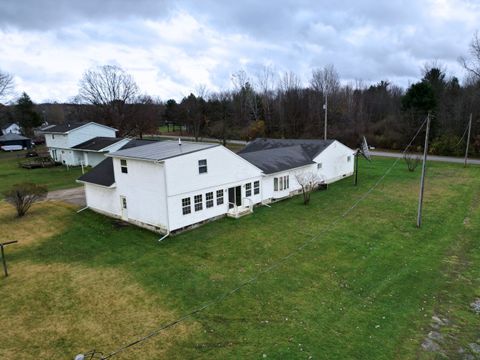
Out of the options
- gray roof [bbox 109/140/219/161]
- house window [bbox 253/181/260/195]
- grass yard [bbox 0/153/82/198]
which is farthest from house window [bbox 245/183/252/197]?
grass yard [bbox 0/153/82/198]

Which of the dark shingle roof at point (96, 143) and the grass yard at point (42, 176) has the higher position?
the dark shingle roof at point (96, 143)

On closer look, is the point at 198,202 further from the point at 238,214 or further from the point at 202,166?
the point at 238,214

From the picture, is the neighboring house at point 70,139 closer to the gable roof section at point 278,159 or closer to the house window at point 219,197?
the gable roof section at point 278,159

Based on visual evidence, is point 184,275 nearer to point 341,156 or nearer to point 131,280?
point 131,280

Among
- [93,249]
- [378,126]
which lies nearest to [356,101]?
[378,126]

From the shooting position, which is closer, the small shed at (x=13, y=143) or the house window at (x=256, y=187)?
the house window at (x=256, y=187)

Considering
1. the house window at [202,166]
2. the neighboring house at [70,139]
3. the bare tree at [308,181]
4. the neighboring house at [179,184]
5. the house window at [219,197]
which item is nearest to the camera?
the neighboring house at [179,184]

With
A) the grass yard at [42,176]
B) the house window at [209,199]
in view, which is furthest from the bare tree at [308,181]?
the grass yard at [42,176]
